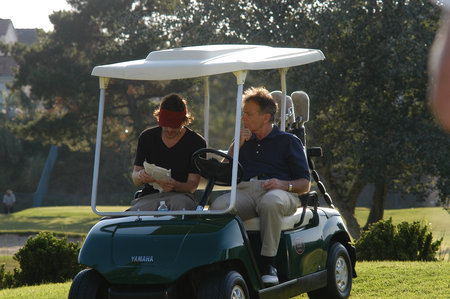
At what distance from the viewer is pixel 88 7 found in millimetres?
32469

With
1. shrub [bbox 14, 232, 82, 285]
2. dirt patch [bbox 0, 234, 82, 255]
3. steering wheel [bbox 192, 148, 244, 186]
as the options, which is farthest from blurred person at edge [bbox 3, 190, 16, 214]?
steering wheel [bbox 192, 148, 244, 186]

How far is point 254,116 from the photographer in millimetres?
4754

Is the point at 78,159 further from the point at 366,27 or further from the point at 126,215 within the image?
the point at 126,215

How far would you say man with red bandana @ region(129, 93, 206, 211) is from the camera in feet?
15.0

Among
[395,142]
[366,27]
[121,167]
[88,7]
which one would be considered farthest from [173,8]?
[121,167]

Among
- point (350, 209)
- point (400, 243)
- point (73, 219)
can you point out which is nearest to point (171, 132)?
point (400, 243)

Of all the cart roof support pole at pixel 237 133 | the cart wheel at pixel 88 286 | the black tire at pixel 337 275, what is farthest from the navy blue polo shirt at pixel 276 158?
the cart wheel at pixel 88 286

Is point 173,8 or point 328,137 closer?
point 328,137

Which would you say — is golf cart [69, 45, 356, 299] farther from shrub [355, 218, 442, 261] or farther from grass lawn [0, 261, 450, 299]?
shrub [355, 218, 442, 261]

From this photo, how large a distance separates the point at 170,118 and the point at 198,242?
3.57ft

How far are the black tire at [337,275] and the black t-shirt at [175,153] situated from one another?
136 cm

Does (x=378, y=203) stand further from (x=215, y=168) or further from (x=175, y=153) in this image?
(x=215, y=168)

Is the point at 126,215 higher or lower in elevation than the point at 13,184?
higher

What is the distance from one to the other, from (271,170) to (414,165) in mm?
10878
